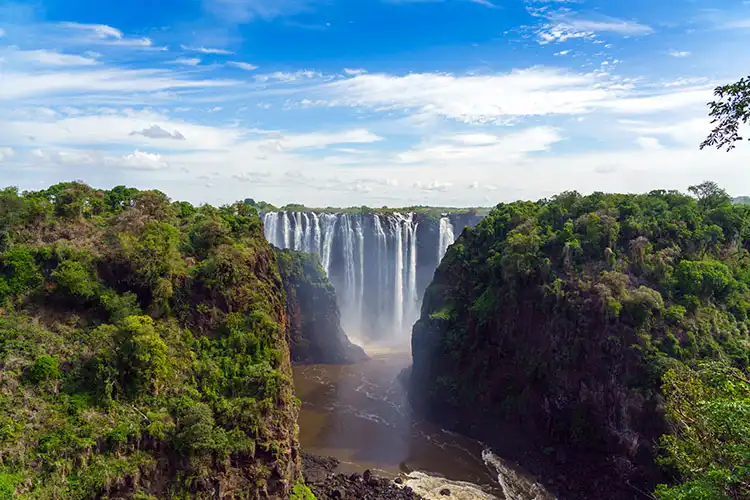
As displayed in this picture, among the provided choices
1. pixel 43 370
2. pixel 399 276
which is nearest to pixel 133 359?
pixel 43 370

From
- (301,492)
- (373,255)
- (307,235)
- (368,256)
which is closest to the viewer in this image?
(301,492)

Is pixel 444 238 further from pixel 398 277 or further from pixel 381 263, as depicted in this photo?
pixel 381 263

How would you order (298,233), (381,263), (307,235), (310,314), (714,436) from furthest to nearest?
(381,263)
(307,235)
(298,233)
(310,314)
(714,436)

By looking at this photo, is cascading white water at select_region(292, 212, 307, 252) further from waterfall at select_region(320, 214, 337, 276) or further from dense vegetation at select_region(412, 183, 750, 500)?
dense vegetation at select_region(412, 183, 750, 500)

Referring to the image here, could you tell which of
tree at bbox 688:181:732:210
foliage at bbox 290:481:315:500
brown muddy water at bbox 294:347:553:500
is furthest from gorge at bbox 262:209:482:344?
foliage at bbox 290:481:315:500

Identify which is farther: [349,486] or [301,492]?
[349,486]

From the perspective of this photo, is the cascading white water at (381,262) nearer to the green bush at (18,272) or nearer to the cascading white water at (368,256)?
the cascading white water at (368,256)

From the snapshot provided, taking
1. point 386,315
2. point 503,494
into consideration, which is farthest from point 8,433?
point 386,315
